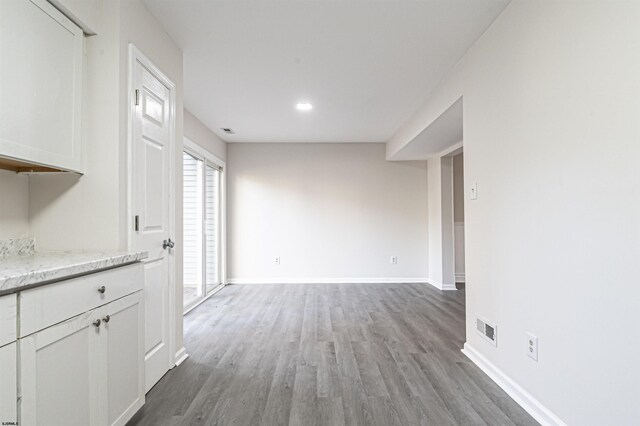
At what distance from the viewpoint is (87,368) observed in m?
1.36

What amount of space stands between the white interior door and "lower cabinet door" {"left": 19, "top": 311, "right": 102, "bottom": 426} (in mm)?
690

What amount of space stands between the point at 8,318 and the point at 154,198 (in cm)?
125

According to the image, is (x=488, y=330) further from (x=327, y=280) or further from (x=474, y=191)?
(x=327, y=280)

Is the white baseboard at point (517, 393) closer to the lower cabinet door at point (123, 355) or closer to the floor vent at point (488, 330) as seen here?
the floor vent at point (488, 330)

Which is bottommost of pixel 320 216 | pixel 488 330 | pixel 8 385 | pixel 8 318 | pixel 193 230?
pixel 488 330

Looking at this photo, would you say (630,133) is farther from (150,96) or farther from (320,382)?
(150,96)

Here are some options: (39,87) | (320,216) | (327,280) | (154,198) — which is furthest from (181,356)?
(320,216)

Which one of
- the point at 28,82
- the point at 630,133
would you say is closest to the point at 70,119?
the point at 28,82

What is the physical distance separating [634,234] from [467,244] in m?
1.43

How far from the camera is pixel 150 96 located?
7.19 ft

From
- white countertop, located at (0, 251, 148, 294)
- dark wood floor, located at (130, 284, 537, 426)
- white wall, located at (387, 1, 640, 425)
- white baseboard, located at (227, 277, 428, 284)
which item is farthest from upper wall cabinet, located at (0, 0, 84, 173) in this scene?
white baseboard, located at (227, 277, 428, 284)

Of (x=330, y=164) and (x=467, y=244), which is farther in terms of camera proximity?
(x=330, y=164)

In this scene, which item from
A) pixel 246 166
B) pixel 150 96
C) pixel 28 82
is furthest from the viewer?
pixel 246 166

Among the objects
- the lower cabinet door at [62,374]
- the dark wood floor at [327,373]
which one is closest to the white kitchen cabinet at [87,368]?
the lower cabinet door at [62,374]
